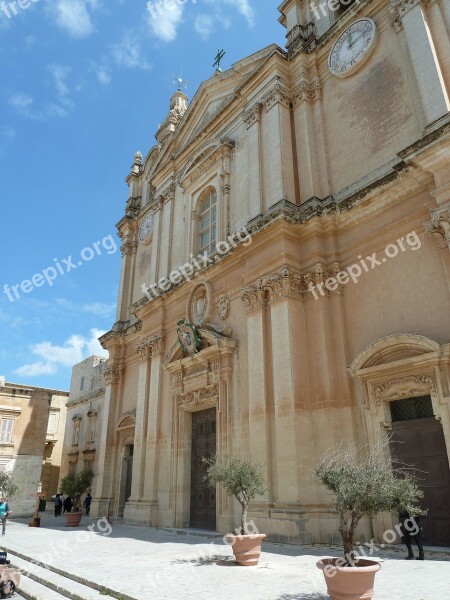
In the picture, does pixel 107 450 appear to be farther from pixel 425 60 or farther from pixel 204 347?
pixel 425 60

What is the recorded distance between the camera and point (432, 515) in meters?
9.16

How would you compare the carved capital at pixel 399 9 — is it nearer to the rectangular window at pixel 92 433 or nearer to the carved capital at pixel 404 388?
the carved capital at pixel 404 388

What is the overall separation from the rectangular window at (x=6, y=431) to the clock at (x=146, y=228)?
1273 centimetres

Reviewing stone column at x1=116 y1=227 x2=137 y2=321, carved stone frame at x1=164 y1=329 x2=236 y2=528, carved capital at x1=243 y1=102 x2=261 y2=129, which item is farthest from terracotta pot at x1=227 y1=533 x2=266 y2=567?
stone column at x1=116 y1=227 x2=137 y2=321

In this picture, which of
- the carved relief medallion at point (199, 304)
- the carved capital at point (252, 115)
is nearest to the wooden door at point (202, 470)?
the carved relief medallion at point (199, 304)

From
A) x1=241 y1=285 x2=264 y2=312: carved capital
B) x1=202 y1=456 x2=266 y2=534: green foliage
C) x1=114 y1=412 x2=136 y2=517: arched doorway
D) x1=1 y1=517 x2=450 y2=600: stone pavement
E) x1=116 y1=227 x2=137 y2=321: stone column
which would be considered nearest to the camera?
x1=1 y1=517 x2=450 y2=600: stone pavement

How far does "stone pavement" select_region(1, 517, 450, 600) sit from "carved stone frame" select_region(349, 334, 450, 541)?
244 cm

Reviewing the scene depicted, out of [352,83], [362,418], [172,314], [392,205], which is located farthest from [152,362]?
[352,83]

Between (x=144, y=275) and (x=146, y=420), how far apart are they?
782 centimetres

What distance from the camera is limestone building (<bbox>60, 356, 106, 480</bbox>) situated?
2877cm

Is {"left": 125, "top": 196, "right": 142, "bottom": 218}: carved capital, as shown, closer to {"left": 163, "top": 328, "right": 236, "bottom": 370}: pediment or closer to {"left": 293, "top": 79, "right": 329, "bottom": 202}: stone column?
{"left": 163, "top": 328, "right": 236, "bottom": 370}: pediment

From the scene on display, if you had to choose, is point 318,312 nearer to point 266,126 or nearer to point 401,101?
point 401,101

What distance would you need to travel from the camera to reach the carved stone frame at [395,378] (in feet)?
30.2

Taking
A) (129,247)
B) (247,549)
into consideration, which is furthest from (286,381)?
(129,247)
